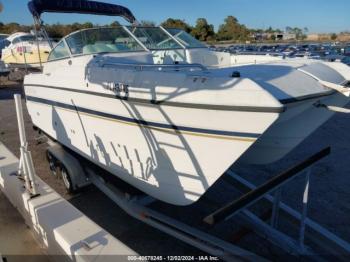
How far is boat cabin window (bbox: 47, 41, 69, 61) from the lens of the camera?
14.3 feet

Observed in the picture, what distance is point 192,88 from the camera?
8.12 ft

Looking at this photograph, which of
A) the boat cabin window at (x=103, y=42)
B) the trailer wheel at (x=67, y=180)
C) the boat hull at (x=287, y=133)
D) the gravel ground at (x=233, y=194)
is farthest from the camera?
the boat cabin window at (x=103, y=42)

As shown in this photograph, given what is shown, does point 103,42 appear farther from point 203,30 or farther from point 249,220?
point 203,30

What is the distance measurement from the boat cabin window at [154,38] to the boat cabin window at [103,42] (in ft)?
0.52

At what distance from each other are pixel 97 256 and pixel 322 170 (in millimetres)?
3657

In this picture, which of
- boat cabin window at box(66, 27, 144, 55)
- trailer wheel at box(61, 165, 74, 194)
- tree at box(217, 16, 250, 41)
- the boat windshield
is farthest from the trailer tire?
tree at box(217, 16, 250, 41)

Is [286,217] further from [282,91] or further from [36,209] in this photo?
[36,209]

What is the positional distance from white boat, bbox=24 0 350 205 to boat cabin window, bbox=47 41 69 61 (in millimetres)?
83

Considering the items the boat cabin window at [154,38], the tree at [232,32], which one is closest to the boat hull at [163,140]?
the boat cabin window at [154,38]

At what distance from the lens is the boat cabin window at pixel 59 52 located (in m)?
4.34

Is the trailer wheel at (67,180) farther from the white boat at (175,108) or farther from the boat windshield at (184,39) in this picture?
the boat windshield at (184,39)

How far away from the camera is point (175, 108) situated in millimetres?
2582

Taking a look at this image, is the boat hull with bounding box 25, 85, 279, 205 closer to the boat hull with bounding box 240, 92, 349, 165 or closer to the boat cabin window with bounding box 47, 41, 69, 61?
the boat hull with bounding box 240, 92, 349, 165

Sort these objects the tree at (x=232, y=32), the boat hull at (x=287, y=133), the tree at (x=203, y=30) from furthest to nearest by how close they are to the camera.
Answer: the tree at (x=232, y=32) → the tree at (x=203, y=30) → the boat hull at (x=287, y=133)
